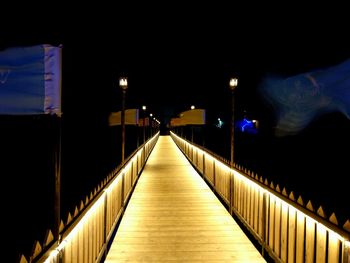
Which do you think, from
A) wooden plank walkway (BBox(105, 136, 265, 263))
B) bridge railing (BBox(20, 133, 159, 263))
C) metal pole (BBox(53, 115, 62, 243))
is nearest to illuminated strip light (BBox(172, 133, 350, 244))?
wooden plank walkway (BBox(105, 136, 265, 263))

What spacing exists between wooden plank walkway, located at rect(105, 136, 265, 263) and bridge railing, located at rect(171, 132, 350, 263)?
445 mm

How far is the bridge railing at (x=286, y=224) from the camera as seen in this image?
3.80 meters

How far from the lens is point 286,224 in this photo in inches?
202

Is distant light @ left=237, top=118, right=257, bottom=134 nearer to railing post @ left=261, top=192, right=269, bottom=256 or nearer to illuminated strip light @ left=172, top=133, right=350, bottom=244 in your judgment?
illuminated strip light @ left=172, top=133, right=350, bottom=244

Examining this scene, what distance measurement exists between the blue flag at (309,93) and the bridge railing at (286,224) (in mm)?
38289

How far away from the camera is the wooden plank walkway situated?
20.8ft

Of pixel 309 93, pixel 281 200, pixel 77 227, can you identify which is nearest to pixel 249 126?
pixel 309 93

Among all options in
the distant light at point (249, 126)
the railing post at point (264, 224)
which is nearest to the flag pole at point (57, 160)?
the railing post at point (264, 224)

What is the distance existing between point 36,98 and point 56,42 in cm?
64

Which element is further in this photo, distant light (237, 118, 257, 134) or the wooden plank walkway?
distant light (237, 118, 257, 134)

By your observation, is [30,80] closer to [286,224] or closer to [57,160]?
[57,160]

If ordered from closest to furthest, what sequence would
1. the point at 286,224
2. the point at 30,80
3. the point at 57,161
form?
the point at 30,80 < the point at 57,161 < the point at 286,224

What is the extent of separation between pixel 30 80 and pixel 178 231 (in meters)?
5.36

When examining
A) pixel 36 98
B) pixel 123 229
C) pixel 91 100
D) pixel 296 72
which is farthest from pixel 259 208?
pixel 91 100
